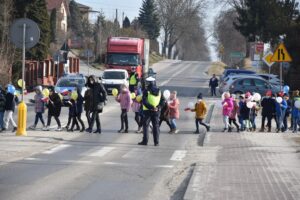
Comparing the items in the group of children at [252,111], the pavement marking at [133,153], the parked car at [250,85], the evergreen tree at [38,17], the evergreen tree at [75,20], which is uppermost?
the evergreen tree at [75,20]

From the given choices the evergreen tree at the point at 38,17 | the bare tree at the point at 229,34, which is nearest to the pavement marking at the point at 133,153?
the evergreen tree at the point at 38,17

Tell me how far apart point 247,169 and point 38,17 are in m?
42.6

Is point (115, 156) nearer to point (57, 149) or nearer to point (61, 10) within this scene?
point (57, 149)

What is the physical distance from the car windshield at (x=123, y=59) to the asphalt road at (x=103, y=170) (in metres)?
28.6

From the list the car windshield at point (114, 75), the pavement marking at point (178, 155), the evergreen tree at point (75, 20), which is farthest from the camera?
the evergreen tree at point (75, 20)

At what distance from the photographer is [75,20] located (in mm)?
121875

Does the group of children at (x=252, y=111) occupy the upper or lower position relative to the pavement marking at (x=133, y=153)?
upper

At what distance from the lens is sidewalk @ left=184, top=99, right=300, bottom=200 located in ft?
37.0

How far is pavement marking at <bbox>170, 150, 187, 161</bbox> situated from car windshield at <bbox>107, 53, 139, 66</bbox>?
1271 inches

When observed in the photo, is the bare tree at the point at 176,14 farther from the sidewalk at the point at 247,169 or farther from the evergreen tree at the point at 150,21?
the sidewalk at the point at 247,169

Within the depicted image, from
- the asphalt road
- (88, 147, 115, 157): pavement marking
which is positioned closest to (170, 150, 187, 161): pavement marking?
the asphalt road

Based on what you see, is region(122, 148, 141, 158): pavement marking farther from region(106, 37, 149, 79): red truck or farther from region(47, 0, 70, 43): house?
region(47, 0, 70, 43): house

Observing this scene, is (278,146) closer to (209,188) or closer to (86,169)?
(86,169)

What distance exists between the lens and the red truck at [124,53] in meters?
50.3
